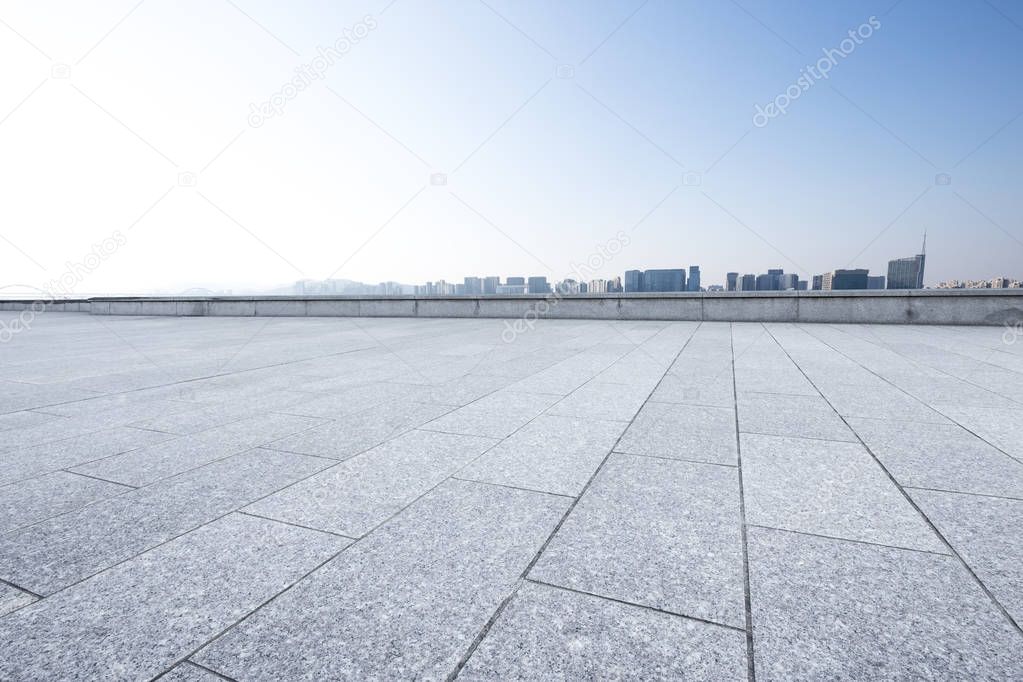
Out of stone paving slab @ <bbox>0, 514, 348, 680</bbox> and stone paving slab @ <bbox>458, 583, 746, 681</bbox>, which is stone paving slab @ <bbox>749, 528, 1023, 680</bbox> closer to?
stone paving slab @ <bbox>458, 583, 746, 681</bbox>

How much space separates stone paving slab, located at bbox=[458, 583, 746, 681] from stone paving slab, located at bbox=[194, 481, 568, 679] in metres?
0.13

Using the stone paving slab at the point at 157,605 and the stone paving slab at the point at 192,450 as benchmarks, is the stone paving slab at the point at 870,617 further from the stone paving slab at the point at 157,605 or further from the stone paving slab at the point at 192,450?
the stone paving slab at the point at 192,450

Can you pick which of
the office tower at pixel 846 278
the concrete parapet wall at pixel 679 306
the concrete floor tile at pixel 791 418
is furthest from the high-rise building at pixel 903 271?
the concrete floor tile at pixel 791 418

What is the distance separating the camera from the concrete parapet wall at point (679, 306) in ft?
46.0

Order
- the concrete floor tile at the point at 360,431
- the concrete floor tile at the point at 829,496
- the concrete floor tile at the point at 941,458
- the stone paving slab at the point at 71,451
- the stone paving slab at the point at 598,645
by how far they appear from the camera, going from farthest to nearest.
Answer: the concrete floor tile at the point at 360,431, the stone paving slab at the point at 71,451, the concrete floor tile at the point at 941,458, the concrete floor tile at the point at 829,496, the stone paving slab at the point at 598,645

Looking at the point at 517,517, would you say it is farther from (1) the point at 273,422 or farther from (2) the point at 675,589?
(1) the point at 273,422

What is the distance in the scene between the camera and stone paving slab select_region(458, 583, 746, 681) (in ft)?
5.98

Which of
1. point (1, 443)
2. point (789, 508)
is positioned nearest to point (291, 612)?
point (789, 508)

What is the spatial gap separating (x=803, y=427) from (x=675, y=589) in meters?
3.27

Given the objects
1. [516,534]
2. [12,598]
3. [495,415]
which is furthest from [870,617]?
[12,598]

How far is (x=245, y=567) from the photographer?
2527 millimetres

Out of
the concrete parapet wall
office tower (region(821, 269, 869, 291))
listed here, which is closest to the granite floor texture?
the concrete parapet wall

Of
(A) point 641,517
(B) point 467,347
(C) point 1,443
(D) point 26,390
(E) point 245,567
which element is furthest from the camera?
(B) point 467,347

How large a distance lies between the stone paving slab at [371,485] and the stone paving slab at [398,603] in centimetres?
23
